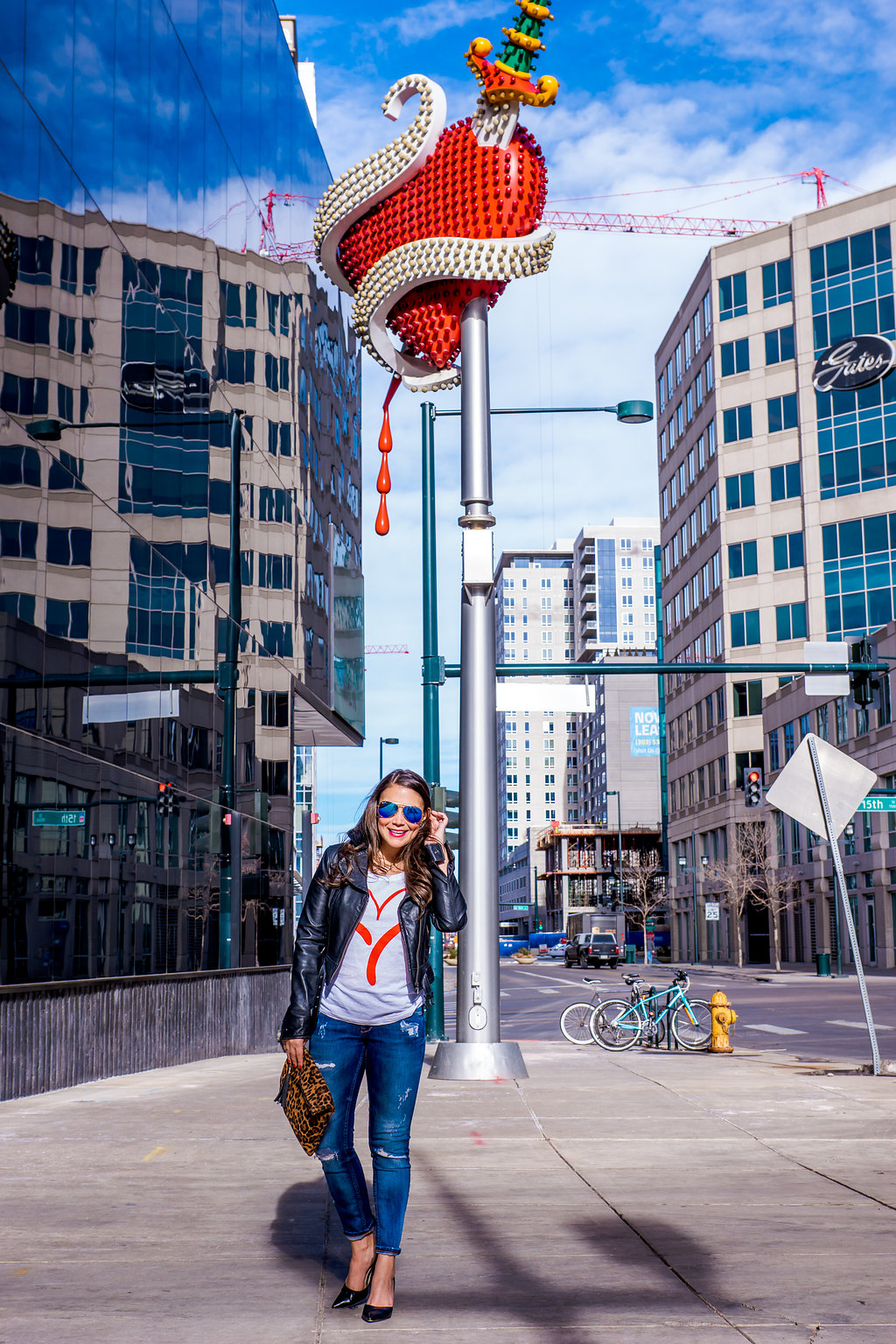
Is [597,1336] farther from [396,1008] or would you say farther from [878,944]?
[878,944]

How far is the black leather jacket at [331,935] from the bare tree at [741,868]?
60610 millimetres

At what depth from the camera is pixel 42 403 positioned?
39.1 ft

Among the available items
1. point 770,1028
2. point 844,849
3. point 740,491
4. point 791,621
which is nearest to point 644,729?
point 791,621

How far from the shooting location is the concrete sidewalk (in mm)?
4605

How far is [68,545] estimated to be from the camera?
1238 cm

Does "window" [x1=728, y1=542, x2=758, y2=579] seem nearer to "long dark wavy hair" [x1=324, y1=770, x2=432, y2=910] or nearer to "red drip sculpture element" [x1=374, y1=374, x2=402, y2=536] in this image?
"red drip sculpture element" [x1=374, y1=374, x2=402, y2=536]

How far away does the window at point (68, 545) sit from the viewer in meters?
11.9

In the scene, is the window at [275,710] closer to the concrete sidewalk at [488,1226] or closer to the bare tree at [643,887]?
the concrete sidewalk at [488,1226]

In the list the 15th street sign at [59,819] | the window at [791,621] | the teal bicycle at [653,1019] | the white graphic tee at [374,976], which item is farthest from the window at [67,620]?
the window at [791,621]

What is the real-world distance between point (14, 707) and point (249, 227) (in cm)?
1264

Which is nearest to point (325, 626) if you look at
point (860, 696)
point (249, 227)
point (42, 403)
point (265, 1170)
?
point (249, 227)

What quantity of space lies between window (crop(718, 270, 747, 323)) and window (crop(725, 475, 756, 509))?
28.0 ft

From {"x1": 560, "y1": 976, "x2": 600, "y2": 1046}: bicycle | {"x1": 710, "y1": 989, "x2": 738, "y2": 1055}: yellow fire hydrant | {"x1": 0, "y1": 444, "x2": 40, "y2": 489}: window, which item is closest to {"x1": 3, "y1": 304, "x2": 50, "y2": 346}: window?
{"x1": 0, "y1": 444, "x2": 40, "y2": 489}: window

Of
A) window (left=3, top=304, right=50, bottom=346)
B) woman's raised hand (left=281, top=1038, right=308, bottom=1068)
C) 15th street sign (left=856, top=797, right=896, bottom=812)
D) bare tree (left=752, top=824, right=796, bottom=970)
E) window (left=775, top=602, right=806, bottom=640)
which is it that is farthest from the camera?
window (left=775, top=602, right=806, bottom=640)
